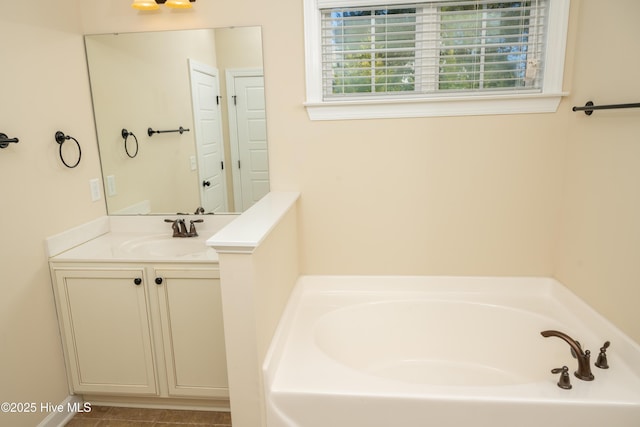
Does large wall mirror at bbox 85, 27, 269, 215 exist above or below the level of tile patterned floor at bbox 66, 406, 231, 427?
above

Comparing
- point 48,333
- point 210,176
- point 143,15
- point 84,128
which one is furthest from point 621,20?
point 48,333

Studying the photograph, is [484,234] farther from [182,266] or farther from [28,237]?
[28,237]

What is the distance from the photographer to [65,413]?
2.15 meters

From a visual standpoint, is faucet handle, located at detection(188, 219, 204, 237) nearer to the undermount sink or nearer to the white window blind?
the undermount sink

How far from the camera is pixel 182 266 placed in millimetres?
2018

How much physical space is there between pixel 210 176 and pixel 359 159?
0.87 metres

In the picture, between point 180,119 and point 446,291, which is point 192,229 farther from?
point 446,291

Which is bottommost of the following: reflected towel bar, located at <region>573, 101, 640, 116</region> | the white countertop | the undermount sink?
the undermount sink

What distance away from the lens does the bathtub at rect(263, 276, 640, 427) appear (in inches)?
59.0

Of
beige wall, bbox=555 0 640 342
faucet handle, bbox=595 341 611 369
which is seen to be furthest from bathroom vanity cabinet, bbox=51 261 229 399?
beige wall, bbox=555 0 640 342

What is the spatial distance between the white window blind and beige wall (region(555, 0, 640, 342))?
25cm

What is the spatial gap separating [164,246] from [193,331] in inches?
22.2

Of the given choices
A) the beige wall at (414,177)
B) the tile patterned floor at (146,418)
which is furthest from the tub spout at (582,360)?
the tile patterned floor at (146,418)

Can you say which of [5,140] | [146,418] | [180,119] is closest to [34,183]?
[5,140]
